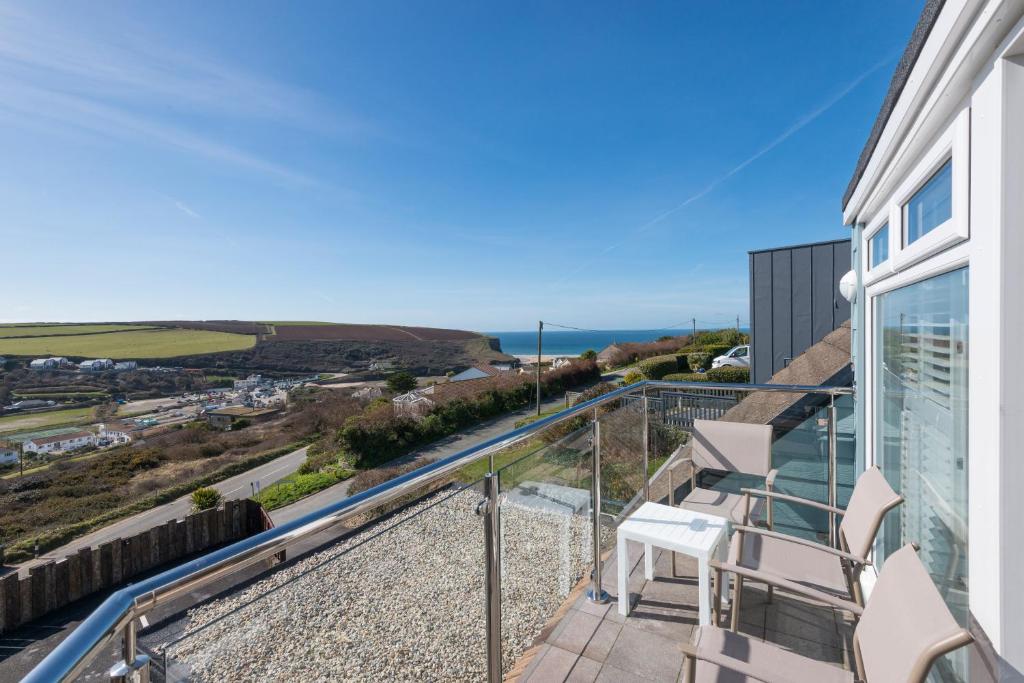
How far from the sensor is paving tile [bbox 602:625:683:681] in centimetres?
186

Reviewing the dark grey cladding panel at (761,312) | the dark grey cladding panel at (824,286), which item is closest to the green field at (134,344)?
the dark grey cladding panel at (761,312)

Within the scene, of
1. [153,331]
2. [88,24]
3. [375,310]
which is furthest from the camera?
[375,310]

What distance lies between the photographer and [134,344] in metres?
37.9

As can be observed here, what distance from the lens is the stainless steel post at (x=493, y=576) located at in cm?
155

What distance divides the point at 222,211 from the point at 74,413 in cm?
1930

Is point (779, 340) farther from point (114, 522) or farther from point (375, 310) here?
point (375, 310)

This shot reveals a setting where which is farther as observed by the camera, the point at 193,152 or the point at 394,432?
the point at 193,152

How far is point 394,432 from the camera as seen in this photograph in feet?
69.2

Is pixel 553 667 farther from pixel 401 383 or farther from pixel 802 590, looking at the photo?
pixel 401 383

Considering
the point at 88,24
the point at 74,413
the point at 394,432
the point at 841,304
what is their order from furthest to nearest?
the point at 74,413, the point at 394,432, the point at 88,24, the point at 841,304

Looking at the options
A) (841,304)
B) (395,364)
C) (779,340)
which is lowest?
(395,364)

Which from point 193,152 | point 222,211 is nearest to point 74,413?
point 222,211

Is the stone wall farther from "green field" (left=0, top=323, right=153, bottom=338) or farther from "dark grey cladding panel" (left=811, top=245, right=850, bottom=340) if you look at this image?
"green field" (left=0, top=323, right=153, bottom=338)

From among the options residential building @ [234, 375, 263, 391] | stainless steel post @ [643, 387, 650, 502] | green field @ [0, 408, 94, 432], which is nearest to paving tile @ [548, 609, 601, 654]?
stainless steel post @ [643, 387, 650, 502]
